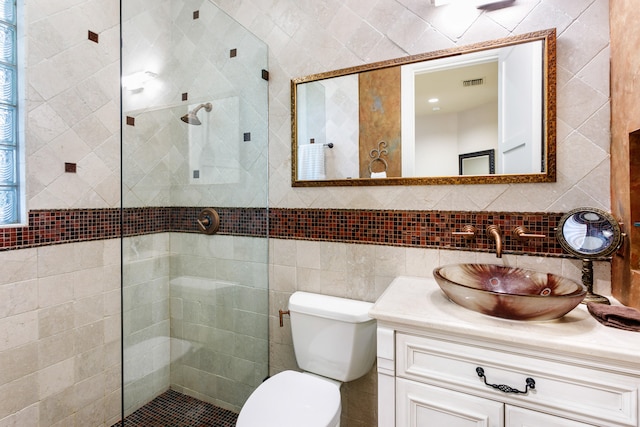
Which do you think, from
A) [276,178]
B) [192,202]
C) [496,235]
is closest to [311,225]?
[276,178]

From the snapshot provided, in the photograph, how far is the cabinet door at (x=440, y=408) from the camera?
0.92 metres

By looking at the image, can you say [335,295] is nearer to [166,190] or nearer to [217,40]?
[166,190]

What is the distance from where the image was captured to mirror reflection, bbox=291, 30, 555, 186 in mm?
1261

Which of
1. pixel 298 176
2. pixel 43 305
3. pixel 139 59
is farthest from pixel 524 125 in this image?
pixel 43 305

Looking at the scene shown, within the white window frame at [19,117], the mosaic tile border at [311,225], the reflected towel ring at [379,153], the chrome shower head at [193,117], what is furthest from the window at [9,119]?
the reflected towel ring at [379,153]

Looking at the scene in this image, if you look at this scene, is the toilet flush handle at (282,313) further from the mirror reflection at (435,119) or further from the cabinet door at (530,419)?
the cabinet door at (530,419)

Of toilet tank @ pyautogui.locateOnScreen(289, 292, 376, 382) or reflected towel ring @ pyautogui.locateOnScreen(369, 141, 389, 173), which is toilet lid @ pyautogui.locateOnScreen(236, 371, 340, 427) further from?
reflected towel ring @ pyautogui.locateOnScreen(369, 141, 389, 173)

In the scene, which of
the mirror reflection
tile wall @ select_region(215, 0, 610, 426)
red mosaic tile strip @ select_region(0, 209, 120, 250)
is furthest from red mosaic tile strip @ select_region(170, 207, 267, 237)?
red mosaic tile strip @ select_region(0, 209, 120, 250)

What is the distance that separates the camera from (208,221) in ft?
4.83

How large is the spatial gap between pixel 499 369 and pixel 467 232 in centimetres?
59

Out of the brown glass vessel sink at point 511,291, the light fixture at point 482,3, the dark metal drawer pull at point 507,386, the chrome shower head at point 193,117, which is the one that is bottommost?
the dark metal drawer pull at point 507,386

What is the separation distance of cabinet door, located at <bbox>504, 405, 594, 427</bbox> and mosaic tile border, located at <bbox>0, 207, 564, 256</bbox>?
63 cm

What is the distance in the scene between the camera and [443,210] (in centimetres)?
142

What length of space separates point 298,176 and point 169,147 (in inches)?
26.3
